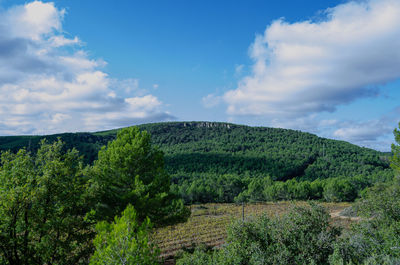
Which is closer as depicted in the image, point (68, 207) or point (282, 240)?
point (282, 240)

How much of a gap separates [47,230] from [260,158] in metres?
138

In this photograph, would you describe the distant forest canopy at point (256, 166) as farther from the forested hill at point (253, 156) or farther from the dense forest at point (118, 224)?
the dense forest at point (118, 224)

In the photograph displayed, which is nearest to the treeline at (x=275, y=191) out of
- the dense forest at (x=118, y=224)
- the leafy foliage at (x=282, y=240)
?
the dense forest at (x=118, y=224)

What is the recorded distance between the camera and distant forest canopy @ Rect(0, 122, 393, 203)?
266 ft

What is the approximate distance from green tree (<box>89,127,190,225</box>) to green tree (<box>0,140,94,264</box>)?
70.2 inches

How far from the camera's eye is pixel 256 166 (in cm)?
12938

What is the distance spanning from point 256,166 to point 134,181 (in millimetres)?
119779

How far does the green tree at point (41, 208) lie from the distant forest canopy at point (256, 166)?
183 feet

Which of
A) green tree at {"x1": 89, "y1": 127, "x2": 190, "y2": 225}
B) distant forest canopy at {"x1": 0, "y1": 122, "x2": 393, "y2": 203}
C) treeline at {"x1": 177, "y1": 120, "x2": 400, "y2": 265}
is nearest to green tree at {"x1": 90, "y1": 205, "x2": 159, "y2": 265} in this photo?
treeline at {"x1": 177, "y1": 120, "x2": 400, "y2": 265}

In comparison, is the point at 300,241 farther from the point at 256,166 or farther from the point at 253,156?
the point at 253,156

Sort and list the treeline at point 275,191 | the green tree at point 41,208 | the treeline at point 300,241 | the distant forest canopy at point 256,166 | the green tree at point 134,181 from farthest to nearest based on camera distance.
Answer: the distant forest canopy at point 256,166 → the treeline at point 275,191 → the green tree at point 134,181 → the green tree at point 41,208 → the treeline at point 300,241

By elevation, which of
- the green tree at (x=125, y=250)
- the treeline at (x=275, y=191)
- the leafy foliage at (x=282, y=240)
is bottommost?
the treeline at (x=275, y=191)

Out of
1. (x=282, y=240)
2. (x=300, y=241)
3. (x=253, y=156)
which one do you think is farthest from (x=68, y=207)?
(x=253, y=156)

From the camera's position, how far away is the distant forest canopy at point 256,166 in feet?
266
